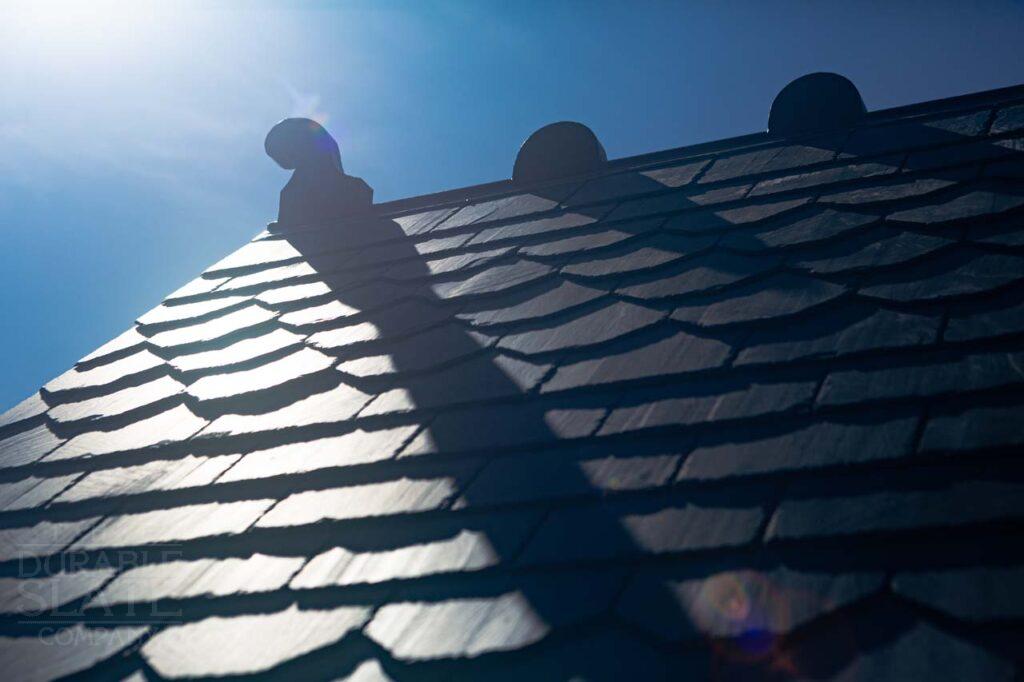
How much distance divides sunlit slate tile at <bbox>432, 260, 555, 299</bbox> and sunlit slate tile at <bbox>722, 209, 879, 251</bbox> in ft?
2.28

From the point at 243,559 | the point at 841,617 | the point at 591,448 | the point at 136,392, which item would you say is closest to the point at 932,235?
the point at 591,448

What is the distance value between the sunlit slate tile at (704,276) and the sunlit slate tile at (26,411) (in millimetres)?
2423

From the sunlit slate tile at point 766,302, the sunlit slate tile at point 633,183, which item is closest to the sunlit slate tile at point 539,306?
the sunlit slate tile at point 766,302

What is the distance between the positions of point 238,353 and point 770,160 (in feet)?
7.70

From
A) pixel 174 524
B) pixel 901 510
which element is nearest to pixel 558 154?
pixel 174 524

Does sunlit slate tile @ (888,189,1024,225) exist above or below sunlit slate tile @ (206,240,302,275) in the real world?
below

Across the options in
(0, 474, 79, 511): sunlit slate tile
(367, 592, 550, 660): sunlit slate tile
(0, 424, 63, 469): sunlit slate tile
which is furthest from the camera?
(0, 424, 63, 469): sunlit slate tile

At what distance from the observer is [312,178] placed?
437 centimetres

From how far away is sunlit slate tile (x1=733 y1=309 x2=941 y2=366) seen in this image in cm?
175

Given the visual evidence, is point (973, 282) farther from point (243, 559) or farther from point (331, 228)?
point (331, 228)

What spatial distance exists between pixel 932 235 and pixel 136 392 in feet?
9.39

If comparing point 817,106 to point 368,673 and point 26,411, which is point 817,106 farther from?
point 26,411

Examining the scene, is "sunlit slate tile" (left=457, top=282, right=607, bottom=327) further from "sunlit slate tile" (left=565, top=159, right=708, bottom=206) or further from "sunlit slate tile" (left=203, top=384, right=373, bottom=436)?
"sunlit slate tile" (left=565, top=159, right=708, bottom=206)

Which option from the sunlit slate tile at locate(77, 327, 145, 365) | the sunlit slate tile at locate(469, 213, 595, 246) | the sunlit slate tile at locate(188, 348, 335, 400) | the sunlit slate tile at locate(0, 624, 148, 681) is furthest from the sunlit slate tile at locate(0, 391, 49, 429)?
the sunlit slate tile at locate(469, 213, 595, 246)
